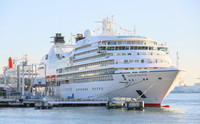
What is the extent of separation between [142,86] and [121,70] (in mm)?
4269

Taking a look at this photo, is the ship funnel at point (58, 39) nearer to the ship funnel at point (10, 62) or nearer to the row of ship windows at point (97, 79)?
the ship funnel at point (10, 62)

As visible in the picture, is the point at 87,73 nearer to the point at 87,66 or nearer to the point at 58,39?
the point at 87,66

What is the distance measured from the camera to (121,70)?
64562mm

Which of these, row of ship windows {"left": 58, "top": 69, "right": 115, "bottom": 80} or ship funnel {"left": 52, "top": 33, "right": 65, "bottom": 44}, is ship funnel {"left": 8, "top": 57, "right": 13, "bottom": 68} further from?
row of ship windows {"left": 58, "top": 69, "right": 115, "bottom": 80}

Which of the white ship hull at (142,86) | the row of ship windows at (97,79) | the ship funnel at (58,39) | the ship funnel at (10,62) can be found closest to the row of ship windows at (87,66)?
the row of ship windows at (97,79)

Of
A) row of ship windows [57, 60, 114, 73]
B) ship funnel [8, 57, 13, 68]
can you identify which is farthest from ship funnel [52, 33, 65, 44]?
ship funnel [8, 57, 13, 68]

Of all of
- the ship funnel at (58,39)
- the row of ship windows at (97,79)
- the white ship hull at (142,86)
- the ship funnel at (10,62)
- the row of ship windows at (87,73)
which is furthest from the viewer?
the ship funnel at (10,62)

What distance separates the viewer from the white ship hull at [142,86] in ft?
203

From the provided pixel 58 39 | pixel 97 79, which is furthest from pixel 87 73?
pixel 58 39

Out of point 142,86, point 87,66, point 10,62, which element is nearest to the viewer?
point 142,86

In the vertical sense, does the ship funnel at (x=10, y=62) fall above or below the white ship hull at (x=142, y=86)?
above

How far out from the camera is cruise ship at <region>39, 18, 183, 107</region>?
62500 millimetres

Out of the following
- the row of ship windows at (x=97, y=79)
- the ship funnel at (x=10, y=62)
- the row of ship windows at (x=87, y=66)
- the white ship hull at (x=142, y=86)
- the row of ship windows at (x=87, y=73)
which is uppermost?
the ship funnel at (x=10, y=62)

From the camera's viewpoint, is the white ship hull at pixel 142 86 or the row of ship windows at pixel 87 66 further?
the row of ship windows at pixel 87 66
